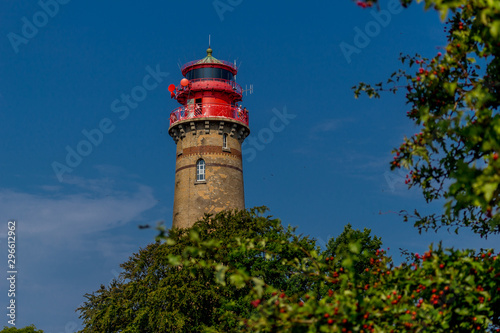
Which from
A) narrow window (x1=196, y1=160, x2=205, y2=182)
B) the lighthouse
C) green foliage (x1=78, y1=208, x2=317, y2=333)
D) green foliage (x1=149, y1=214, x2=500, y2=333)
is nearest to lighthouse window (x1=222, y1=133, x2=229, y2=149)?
the lighthouse

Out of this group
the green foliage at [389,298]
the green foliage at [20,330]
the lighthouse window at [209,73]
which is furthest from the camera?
the green foliage at [20,330]

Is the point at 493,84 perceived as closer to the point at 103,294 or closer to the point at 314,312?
the point at 314,312

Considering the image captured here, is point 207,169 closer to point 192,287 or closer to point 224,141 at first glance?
point 224,141

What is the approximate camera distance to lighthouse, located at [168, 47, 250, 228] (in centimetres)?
4272

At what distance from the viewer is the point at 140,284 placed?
35500 millimetres

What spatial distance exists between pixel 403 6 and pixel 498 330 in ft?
21.4

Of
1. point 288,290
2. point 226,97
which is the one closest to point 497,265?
point 288,290

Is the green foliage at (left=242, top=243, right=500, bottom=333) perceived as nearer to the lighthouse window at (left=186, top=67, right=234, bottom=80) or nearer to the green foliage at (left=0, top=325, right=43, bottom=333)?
the lighthouse window at (left=186, top=67, right=234, bottom=80)

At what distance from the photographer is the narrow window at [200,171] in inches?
1700

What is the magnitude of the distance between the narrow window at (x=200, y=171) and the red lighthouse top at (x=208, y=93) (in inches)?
139

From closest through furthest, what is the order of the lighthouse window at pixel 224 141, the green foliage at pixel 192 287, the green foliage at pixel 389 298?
1. the green foliage at pixel 389 298
2. the green foliage at pixel 192 287
3. the lighthouse window at pixel 224 141

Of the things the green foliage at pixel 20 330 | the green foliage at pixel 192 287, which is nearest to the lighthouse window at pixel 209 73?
the green foliage at pixel 192 287

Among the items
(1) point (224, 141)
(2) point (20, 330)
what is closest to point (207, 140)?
(1) point (224, 141)

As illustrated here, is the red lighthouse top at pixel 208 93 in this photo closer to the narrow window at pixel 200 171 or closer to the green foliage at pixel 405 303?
the narrow window at pixel 200 171
